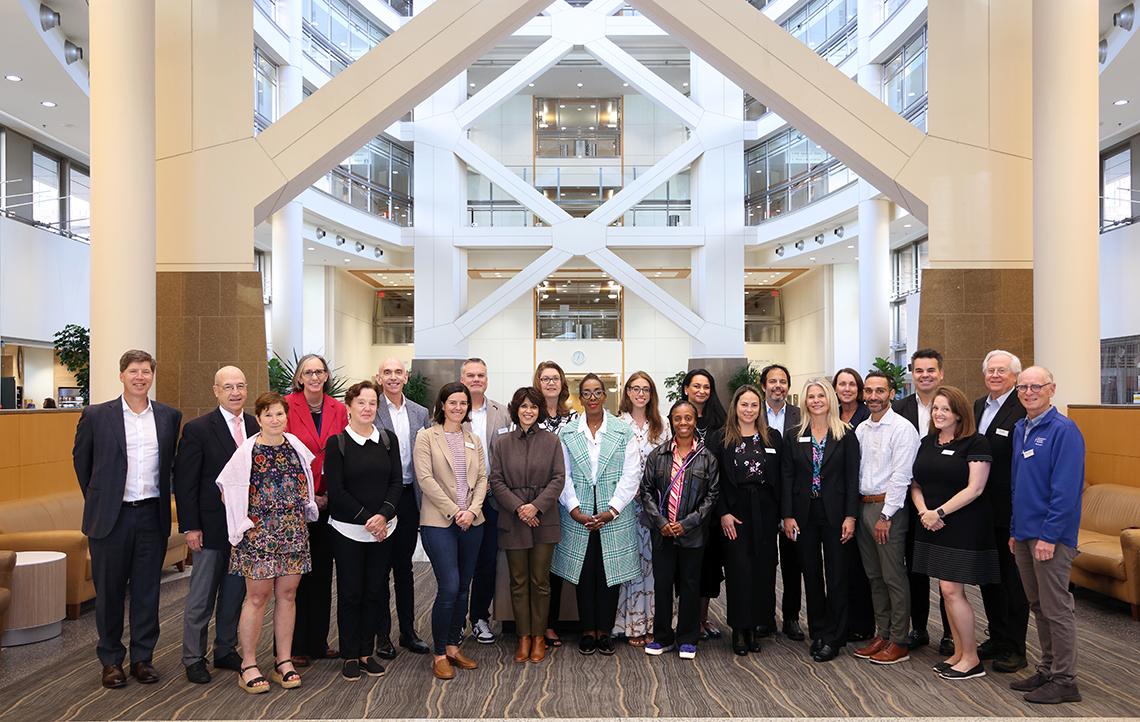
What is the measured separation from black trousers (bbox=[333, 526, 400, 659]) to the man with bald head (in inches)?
22.0

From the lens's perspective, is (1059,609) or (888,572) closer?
(1059,609)

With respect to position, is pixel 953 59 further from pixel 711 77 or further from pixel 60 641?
pixel 711 77

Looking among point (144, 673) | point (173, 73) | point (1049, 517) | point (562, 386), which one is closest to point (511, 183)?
point (173, 73)

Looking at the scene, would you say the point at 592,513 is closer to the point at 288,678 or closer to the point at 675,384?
the point at 288,678

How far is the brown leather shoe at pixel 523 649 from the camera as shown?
5.11 m

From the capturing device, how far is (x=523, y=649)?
512cm

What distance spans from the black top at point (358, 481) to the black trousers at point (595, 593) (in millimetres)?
1193

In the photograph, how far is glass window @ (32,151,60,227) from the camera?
15516 millimetres

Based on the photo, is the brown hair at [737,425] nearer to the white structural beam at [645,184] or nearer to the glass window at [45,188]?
the glass window at [45,188]

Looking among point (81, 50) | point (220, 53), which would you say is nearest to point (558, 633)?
point (220, 53)

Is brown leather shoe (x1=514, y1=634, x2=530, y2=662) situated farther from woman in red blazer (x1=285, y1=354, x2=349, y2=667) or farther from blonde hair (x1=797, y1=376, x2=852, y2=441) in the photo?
blonde hair (x1=797, y1=376, x2=852, y2=441)

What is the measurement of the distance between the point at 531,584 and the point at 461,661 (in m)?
0.57

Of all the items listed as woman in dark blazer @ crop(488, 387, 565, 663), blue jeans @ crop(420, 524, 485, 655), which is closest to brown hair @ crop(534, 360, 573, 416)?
woman in dark blazer @ crop(488, 387, 565, 663)

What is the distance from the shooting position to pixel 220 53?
8.68 metres
